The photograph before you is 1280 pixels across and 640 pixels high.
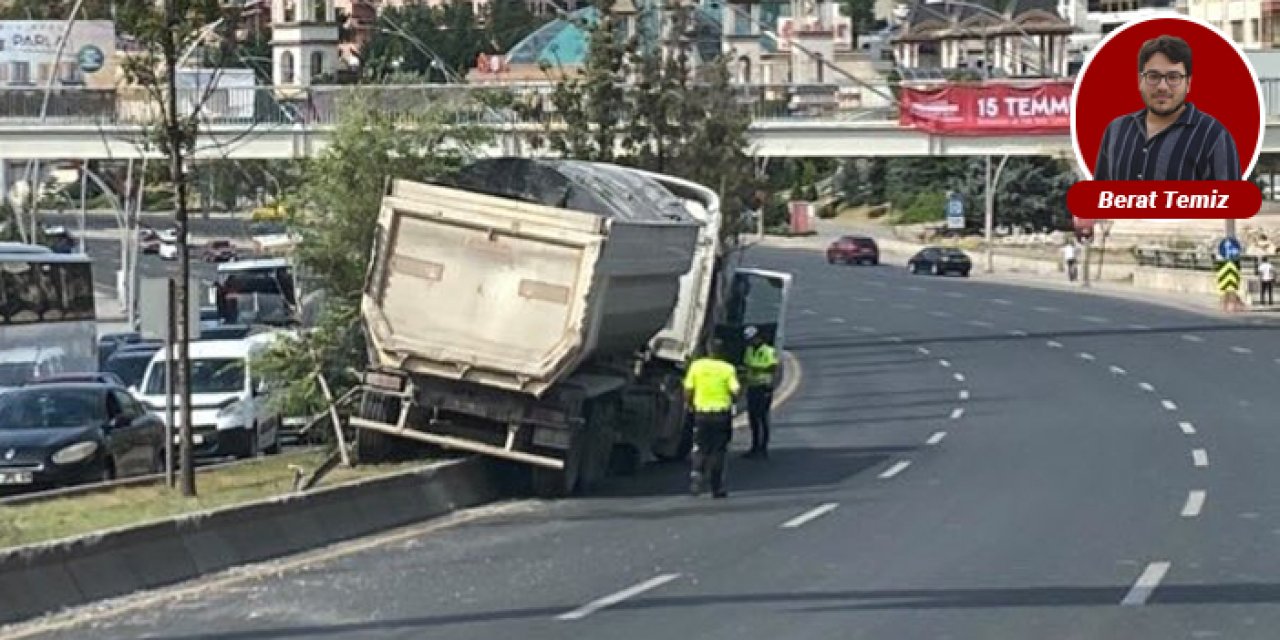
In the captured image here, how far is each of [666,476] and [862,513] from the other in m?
6.25

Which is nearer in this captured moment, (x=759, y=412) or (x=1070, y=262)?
(x=759, y=412)

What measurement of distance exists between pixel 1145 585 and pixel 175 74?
10.1 meters

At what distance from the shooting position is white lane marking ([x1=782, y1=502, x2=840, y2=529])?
24.1 meters

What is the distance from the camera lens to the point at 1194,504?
25641mm

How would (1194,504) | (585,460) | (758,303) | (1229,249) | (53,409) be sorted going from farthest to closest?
(1229,249) → (758,303) → (53,409) → (585,460) → (1194,504)

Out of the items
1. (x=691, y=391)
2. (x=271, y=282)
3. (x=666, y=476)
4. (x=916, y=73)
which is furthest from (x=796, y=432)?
(x=916, y=73)

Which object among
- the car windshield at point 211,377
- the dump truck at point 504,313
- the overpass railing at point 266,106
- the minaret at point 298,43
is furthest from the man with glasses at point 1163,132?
the minaret at point 298,43

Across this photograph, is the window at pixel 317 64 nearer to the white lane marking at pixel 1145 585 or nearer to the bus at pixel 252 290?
the bus at pixel 252 290

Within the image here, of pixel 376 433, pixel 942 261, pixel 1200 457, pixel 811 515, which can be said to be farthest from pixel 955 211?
pixel 811 515

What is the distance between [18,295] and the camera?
136 ft

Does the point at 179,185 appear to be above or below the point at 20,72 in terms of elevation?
below

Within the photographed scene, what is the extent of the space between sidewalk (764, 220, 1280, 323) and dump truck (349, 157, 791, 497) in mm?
50834

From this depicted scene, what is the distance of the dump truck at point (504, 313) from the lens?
85.5ft

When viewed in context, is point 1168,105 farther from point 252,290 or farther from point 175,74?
point 252,290
